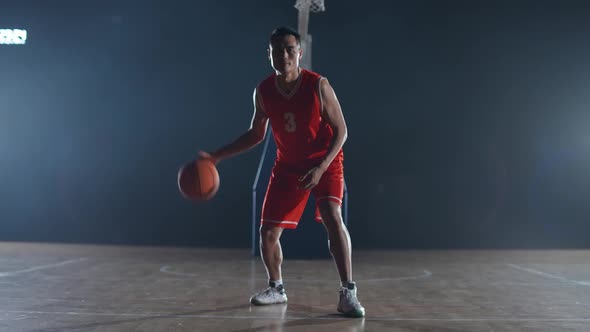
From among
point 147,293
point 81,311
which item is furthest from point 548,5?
point 81,311

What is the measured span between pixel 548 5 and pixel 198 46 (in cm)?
436

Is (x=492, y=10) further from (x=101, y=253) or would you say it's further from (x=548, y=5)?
(x=101, y=253)

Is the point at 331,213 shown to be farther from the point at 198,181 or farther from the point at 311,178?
the point at 198,181

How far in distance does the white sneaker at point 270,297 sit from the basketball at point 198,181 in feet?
1.80

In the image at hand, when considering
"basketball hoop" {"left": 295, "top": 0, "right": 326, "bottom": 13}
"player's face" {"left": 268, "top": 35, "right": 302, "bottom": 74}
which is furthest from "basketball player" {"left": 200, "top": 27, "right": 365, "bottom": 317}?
"basketball hoop" {"left": 295, "top": 0, "right": 326, "bottom": 13}

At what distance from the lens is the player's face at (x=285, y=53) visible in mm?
3148

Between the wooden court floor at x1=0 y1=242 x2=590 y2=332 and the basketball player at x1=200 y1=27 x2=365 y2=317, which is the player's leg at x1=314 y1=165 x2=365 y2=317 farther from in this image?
the wooden court floor at x1=0 y1=242 x2=590 y2=332

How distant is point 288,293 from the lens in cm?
383

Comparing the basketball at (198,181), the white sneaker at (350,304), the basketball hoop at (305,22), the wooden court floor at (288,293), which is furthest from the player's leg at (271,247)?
the basketball hoop at (305,22)

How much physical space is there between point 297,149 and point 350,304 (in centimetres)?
77

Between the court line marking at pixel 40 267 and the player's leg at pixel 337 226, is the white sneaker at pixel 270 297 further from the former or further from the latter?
the court line marking at pixel 40 267

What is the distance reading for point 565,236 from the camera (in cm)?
830

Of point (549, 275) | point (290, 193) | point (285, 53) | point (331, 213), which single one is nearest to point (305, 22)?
point (549, 275)

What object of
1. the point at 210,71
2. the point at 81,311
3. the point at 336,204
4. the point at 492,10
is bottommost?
the point at 81,311
